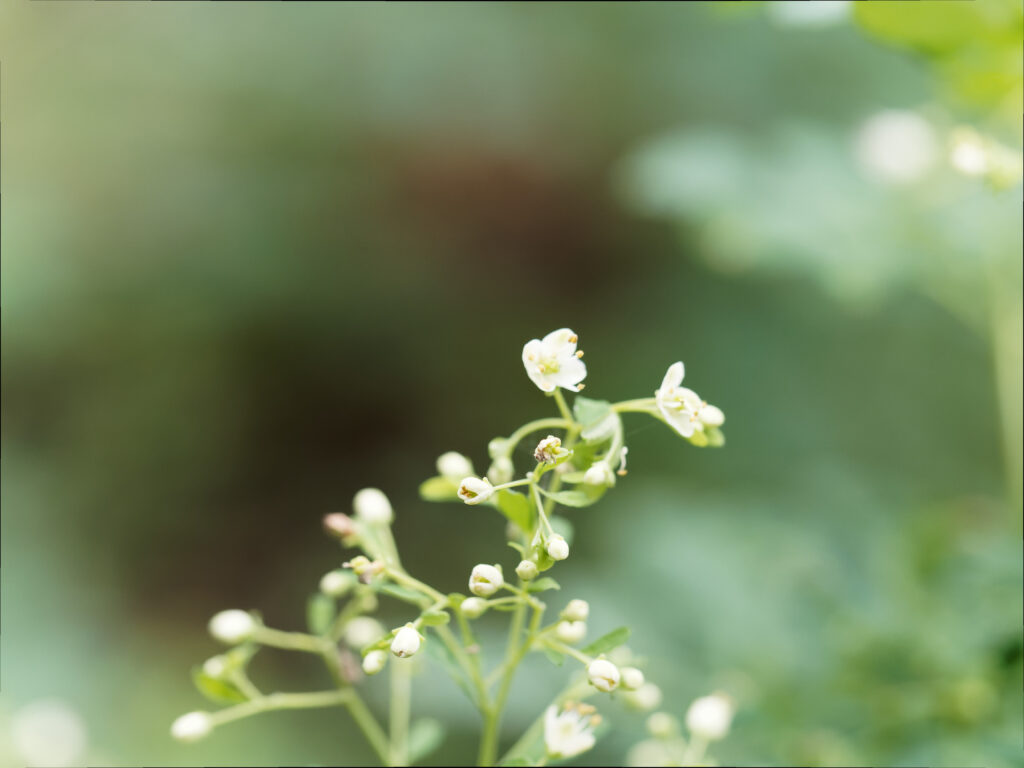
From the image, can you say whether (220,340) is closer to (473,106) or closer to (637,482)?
(473,106)

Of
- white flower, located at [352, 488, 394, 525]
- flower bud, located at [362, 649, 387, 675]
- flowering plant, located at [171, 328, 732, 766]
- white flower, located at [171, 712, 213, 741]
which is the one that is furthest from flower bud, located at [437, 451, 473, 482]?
white flower, located at [171, 712, 213, 741]

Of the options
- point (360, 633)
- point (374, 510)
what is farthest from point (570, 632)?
point (360, 633)

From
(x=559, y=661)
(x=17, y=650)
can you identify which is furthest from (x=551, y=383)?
(x=17, y=650)

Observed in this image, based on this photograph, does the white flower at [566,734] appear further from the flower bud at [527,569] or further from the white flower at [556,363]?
the white flower at [556,363]

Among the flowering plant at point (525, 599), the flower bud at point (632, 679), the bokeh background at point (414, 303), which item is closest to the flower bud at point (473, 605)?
the flowering plant at point (525, 599)

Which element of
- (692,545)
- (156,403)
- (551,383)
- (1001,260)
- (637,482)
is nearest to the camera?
(551,383)

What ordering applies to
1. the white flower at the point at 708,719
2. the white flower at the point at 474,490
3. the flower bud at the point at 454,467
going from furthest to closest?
the white flower at the point at 708,719
the flower bud at the point at 454,467
the white flower at the point at 474,490
